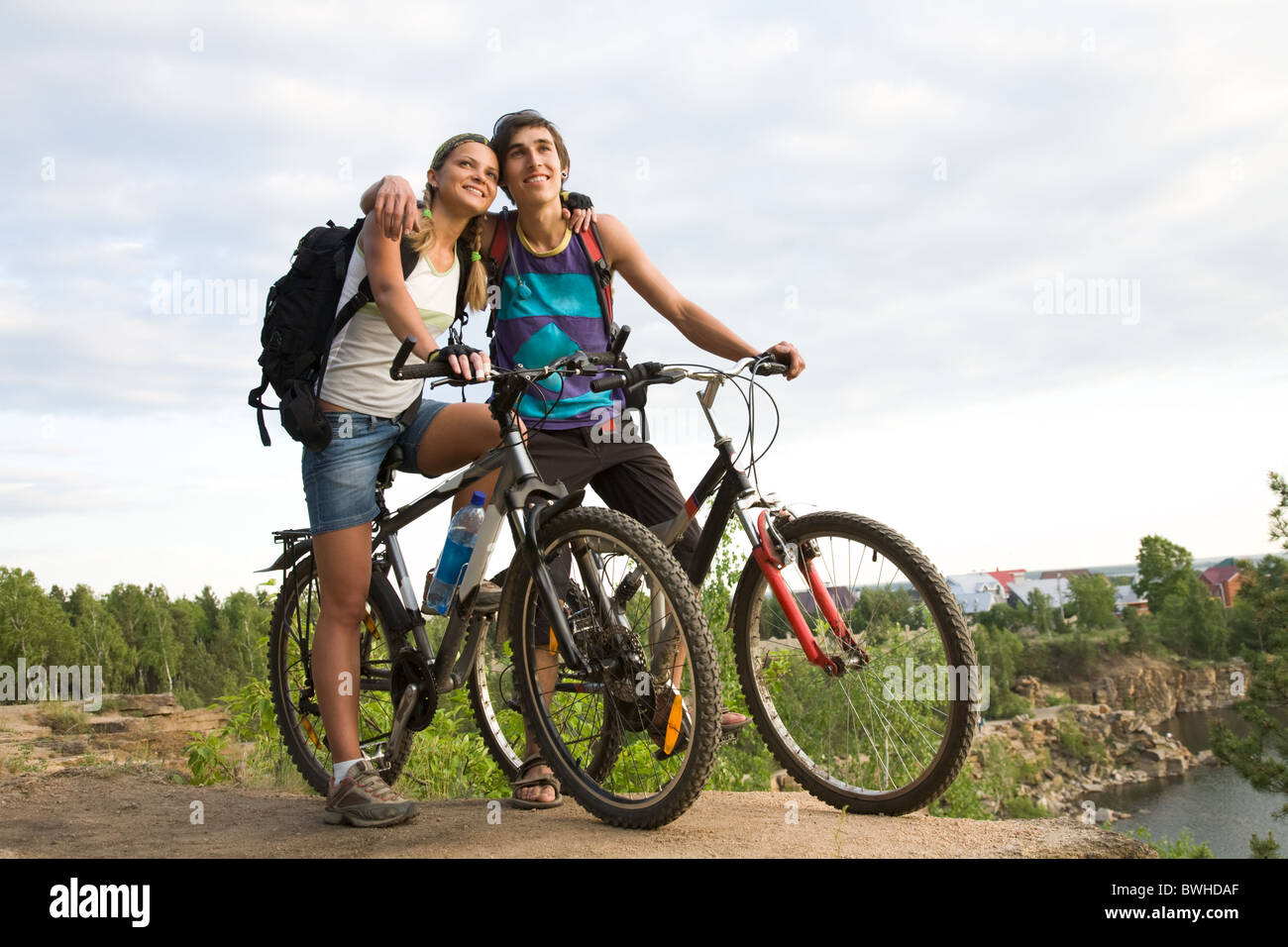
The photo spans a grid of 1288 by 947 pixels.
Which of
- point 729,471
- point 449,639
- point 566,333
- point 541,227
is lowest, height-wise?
point 449,639

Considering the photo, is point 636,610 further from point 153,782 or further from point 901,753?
point 153,782

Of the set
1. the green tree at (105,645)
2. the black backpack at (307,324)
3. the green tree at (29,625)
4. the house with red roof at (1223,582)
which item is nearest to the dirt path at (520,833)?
the black backpack at (307,324)

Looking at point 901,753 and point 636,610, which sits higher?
point 636,610

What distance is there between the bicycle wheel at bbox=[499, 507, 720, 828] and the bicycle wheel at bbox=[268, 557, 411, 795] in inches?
35.7

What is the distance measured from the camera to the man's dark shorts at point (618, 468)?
3.85 meters

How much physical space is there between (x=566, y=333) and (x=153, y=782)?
338 centimetres

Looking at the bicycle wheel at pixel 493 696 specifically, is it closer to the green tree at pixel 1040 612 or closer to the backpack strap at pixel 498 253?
the backpack strap at pixel 498 253

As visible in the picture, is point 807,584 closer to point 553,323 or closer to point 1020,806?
point 553,323

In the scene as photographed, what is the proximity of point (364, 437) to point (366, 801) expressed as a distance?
4.30 ft

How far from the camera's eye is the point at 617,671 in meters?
3.22

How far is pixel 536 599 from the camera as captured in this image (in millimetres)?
3496

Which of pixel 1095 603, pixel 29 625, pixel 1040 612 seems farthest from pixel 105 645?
pixel 1095 603
